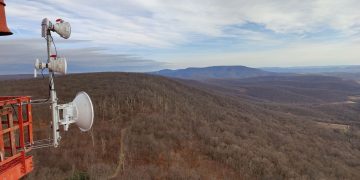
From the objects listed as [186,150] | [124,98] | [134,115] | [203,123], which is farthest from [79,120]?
[124,98]

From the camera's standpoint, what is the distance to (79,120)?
8.43 meters

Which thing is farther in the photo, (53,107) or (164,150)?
(164,150)

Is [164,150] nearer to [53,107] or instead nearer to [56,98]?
[56,98]

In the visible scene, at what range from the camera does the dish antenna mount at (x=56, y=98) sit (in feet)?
25.4

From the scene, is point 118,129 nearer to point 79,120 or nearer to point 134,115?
point 134,115

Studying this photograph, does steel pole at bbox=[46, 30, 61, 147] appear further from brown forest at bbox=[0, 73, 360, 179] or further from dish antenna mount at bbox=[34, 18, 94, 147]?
brown forest at bbox=[0, 73, 360, 179]

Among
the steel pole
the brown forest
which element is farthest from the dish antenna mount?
the brown forest

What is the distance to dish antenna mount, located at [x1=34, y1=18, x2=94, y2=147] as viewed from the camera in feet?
25.4

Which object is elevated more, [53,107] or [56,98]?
[56,98]

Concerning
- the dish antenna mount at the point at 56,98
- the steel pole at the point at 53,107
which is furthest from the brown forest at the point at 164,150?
the steel pole at the point at 53,107

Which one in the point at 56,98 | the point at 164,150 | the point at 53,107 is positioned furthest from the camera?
the point at 164,150

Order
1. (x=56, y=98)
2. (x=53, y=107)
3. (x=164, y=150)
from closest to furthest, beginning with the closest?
(x=53, y=107) < (x=56, y=98) < (x=164, y=150)

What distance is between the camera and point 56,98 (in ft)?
26.4

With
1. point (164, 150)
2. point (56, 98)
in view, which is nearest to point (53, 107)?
point (56, 98)
